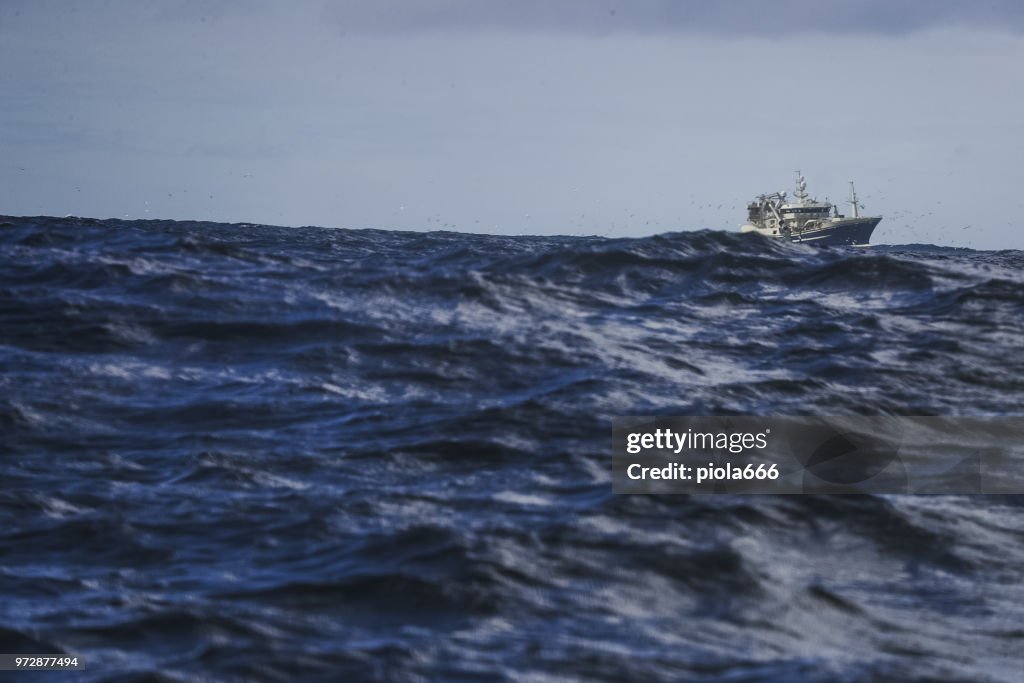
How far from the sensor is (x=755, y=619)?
655cm

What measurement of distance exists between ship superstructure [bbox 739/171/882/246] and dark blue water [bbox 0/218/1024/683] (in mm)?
78947

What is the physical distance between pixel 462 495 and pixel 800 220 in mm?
92542

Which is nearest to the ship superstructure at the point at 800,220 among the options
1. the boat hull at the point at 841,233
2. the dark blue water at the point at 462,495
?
the boat hull at the point at 841,233

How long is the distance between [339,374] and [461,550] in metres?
5.71

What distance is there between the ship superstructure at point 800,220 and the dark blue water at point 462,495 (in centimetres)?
7895

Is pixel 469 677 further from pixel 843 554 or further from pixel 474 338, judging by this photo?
pixel 474 338

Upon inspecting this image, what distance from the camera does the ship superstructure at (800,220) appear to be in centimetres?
Answer: 9588

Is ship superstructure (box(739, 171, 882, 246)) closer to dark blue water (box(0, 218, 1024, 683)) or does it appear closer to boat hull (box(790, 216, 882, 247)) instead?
boat hull (box(790, 216, 882, 247))

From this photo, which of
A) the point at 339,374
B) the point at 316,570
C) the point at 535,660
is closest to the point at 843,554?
the point at 535,660

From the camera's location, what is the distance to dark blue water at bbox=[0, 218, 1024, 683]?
627 cm

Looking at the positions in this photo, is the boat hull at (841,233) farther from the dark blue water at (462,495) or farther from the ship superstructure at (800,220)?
the dark blue water at (462,495)

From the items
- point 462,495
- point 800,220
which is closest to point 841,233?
point 800,220

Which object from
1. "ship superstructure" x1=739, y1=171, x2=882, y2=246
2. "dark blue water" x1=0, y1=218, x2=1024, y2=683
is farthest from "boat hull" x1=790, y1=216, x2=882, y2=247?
"dark blue water" x1=0, y1=218, x2=1024, y2=683

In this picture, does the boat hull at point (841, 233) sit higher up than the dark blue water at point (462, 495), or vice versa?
the boat hull at point (841, 233)
